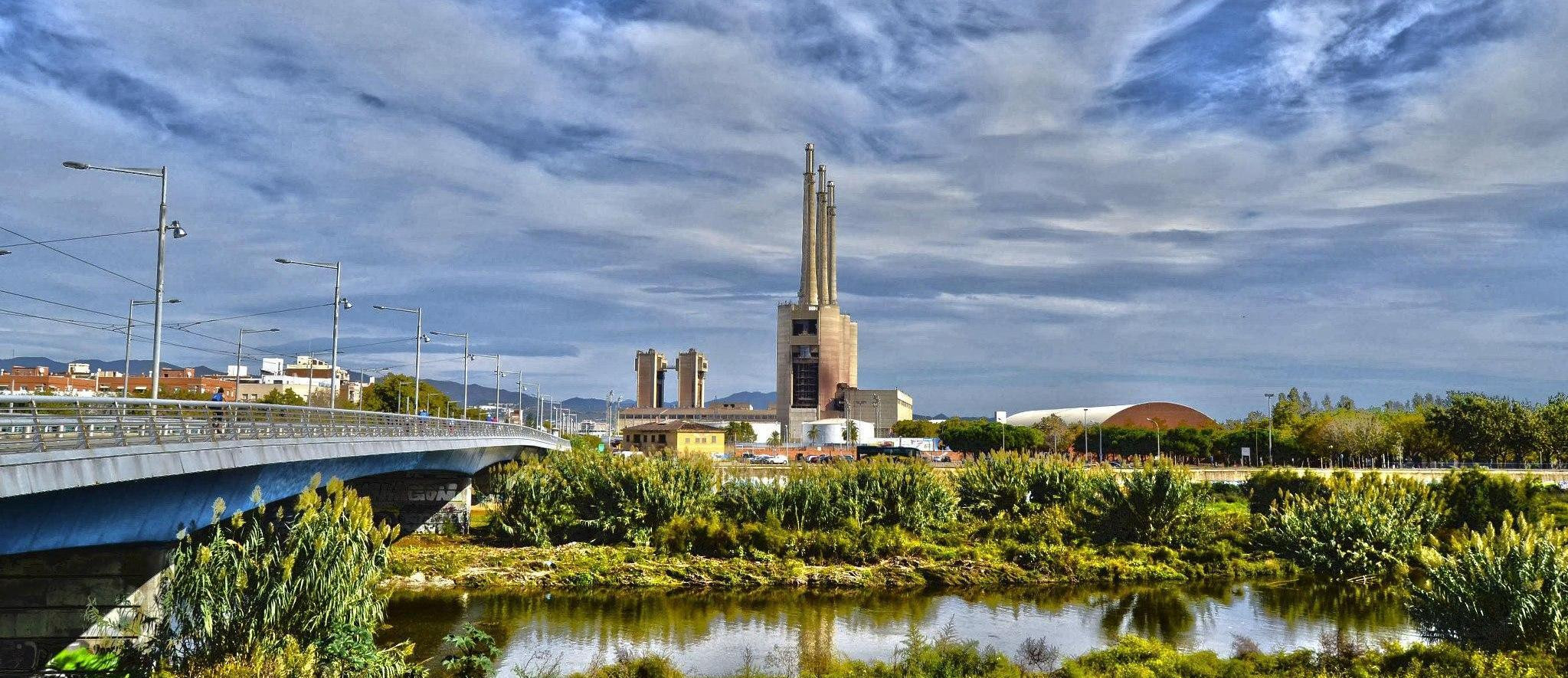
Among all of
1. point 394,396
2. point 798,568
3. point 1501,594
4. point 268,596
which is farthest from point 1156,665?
point 394,396

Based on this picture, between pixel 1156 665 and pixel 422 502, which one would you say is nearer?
pixel 1156 665

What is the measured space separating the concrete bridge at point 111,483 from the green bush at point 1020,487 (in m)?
33.1

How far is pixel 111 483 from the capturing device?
19.4 metres

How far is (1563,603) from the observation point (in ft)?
80.6

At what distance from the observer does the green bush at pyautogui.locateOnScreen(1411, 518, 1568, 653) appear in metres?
24.3

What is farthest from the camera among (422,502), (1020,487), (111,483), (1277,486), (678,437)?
(678,437)

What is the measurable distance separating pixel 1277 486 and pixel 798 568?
93.3ft

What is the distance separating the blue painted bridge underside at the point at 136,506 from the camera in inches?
691

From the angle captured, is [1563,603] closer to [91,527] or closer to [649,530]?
[91,527]

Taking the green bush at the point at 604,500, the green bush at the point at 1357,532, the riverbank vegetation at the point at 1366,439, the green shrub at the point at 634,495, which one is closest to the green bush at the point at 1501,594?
the green bush at the point at 1357,532

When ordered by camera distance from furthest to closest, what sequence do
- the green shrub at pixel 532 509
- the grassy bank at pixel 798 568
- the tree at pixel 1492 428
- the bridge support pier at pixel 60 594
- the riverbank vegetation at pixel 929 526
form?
1. the tree at pixel 1492 428
2. the green shrub at pixel 532 509
3. the riverbank vegetation at pixel 929 526
4. the grassy bank at pixel 798 568
5. the bridge support pier at pixel 60 594

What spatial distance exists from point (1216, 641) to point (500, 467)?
41.9 m

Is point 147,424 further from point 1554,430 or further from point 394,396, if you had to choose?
point 1554,430

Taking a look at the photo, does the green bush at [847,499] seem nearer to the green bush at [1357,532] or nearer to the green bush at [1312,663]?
the green bush at [1357,532]
